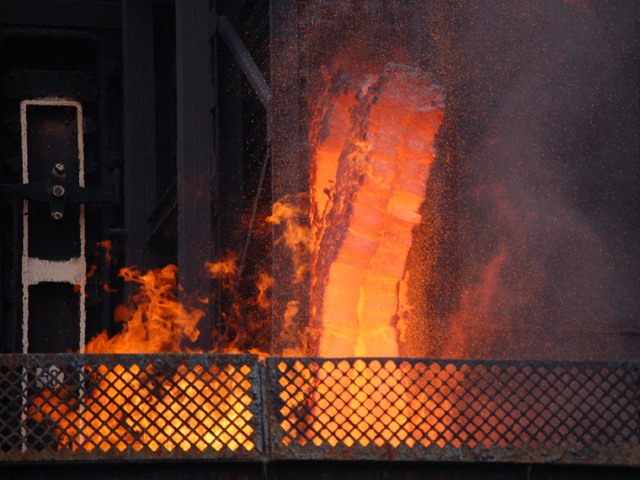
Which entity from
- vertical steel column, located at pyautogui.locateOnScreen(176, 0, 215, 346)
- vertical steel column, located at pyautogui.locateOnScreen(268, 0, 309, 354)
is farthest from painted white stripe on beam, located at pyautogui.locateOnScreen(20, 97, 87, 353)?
vertical steel column, located at pyautogui.locateOnScreen(268, 0, 309, 354)

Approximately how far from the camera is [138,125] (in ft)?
25.4

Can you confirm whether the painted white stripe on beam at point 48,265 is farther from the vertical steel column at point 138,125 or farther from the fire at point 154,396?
the vertical steel column at point 138,125

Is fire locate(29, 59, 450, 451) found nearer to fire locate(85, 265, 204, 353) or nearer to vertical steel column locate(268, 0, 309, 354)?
vertical steel column locate(268, 0, 309, 354)

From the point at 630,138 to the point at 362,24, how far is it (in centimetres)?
128

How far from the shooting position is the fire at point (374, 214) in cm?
436

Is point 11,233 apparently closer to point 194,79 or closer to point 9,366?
point 194,79

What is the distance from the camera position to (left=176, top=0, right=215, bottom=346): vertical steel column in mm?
5922

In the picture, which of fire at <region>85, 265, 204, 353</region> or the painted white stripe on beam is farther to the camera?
the painted white stripe on beam

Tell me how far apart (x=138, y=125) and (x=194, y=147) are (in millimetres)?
1812

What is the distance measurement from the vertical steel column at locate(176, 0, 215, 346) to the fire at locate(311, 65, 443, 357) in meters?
1.51

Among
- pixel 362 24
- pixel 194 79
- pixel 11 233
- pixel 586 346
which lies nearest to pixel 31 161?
pixel 11 233

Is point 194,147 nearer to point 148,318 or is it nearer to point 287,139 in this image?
point 287,139

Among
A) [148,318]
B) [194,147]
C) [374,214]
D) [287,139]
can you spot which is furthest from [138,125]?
[374,214]

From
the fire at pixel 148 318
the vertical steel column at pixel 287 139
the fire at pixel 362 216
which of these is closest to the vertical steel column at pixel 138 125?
the fire at pixel 148 318
